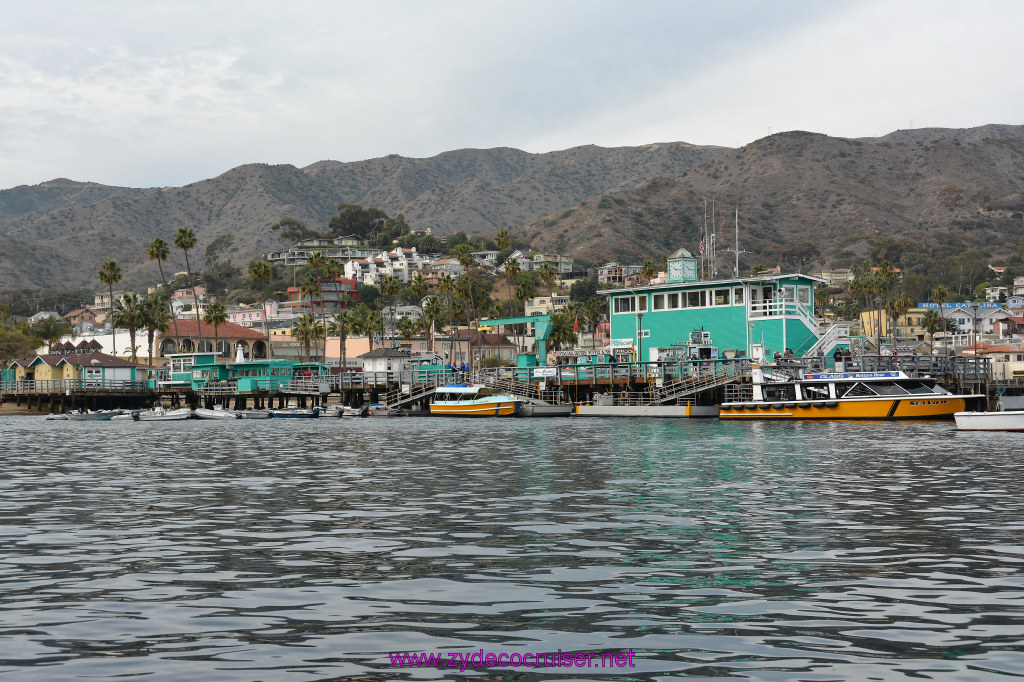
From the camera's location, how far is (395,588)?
47.0ft

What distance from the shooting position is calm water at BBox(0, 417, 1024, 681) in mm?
10812

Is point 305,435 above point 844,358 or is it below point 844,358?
below

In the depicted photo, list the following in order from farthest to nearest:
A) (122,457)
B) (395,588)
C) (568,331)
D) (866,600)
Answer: (568,331) → (122,457) → (395,588) → (866,600)

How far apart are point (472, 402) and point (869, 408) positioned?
35.5 meters

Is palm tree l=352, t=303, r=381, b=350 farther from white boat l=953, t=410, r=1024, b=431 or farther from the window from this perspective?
white boat l=953, t=410, r=1024, b=431

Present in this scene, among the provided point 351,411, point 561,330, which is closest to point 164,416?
point 351,411

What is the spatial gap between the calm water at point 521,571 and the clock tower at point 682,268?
59092mm

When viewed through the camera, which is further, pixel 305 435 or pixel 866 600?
pixel 305 435

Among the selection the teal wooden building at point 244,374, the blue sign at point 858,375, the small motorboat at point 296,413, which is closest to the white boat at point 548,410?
the small motorboat at point 296,413

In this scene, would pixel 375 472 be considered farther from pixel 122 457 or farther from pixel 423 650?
pixel 423 650

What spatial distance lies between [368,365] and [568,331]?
139ft

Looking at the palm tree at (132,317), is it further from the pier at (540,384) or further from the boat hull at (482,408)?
the boat hull at (482,408)

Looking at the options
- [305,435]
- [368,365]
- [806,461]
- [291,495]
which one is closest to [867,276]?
[368,365]

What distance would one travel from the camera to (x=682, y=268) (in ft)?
305
